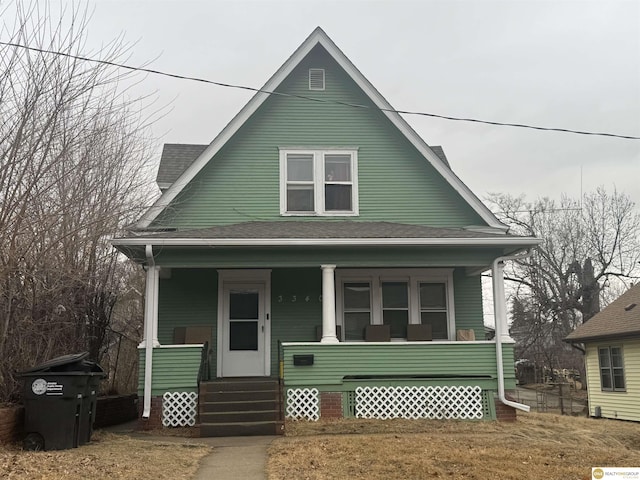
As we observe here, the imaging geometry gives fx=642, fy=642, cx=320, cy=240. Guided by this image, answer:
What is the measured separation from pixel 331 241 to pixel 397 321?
3120 millimetres

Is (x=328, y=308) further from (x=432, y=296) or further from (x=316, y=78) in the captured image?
(x=316, y=78)

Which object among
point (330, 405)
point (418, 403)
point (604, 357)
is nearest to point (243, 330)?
point (330, 405)

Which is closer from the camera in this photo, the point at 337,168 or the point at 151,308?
the point at 151,308

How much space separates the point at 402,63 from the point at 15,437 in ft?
38.0

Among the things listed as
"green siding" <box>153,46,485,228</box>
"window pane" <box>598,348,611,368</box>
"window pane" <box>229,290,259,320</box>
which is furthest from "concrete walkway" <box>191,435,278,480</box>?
"window pane" <box>598,348,611,368</box>

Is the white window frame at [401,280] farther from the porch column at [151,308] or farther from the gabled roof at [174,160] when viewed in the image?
the gabled roof at [174,160]

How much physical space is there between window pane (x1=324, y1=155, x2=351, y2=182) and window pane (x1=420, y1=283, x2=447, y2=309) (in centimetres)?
297

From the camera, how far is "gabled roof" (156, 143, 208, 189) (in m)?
15.8

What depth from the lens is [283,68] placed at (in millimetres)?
14008

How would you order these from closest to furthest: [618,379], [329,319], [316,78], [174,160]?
1. [329,319]
2. [316,78]
3. [174,160]
4. [618,379]

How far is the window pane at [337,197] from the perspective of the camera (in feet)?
46.7

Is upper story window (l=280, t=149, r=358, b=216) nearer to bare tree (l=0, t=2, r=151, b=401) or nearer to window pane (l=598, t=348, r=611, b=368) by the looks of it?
bare tree (l=0, t=2, r=151, b=401)

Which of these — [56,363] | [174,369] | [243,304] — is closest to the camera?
[56,363]

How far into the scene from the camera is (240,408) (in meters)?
11.2
